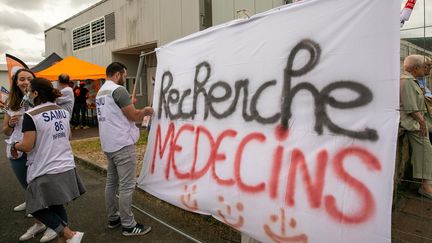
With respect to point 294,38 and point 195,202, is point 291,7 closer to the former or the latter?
point 294,38

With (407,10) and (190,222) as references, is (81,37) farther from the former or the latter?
(407,10)

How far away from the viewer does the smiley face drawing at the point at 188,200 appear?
2991 millimetres

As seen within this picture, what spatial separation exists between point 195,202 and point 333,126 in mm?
1515

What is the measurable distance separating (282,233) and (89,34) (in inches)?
593

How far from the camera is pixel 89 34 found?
1491 centimetres

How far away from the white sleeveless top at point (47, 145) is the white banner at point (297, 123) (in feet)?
3.69

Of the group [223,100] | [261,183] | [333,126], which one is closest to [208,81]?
[223,100]

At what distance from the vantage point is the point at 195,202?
2975 mm

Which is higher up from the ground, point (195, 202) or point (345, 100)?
point (345, 100)

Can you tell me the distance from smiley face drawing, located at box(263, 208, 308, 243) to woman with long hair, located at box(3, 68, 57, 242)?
2.40 metres

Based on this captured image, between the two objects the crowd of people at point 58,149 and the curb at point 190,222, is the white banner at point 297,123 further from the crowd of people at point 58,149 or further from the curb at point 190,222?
the crowd of people at point 58,149

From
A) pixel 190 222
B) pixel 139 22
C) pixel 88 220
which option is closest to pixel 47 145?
pixel 88 220

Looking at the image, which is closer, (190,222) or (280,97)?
(280,97)

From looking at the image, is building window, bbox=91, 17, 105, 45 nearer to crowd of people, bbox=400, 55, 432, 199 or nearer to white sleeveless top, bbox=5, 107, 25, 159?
white sleeveless top, bbox=5, 107, 25, 159
